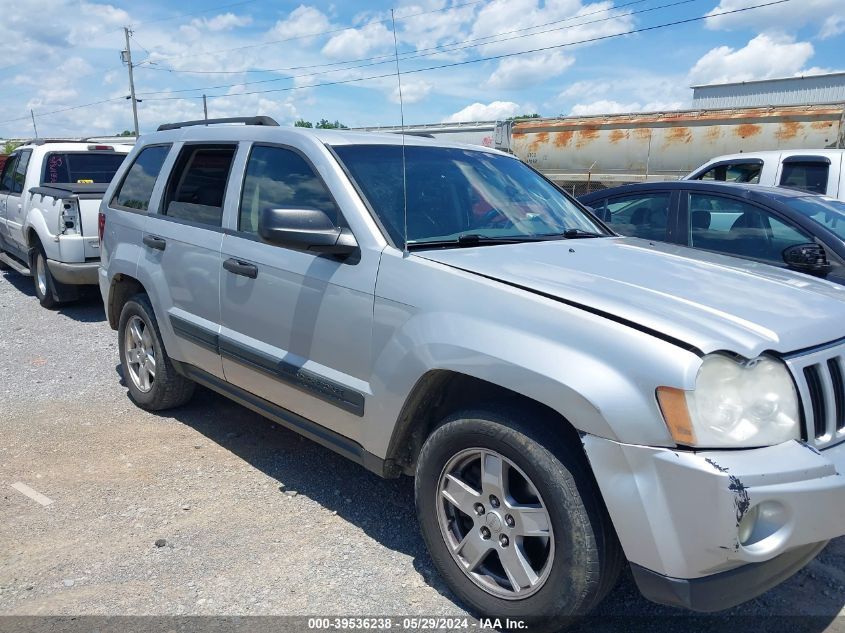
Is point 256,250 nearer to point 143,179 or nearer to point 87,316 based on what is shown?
point 143,179

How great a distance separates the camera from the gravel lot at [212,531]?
115 inches

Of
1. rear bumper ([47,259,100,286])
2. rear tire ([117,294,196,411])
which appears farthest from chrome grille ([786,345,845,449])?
rear bumper ([47,259,100,286])

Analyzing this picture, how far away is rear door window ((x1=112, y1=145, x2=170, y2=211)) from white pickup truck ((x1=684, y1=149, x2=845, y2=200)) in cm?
564

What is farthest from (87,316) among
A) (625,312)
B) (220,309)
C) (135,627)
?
(625,312)

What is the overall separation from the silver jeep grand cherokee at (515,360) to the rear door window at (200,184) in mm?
21

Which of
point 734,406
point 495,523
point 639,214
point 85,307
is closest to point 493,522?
point 495,523

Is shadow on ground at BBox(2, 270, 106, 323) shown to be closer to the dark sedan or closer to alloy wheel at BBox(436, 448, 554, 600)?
the dark sedan

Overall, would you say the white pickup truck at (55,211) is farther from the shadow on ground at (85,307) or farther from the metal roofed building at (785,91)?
the metal roofed building at (785,91)

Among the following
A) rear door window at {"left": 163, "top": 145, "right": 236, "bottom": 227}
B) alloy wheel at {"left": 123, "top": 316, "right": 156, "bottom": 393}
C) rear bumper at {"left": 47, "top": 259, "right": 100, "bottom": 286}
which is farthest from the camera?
rear bumper at {"left": 47, "top": 259, "right": 100, "bottom": 286}

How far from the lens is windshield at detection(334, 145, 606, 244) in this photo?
11.0 feet

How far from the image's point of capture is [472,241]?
3.30m

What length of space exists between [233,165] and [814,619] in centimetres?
355

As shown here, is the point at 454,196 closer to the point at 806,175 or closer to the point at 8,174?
the point at 806,175

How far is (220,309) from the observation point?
13.0 ft
